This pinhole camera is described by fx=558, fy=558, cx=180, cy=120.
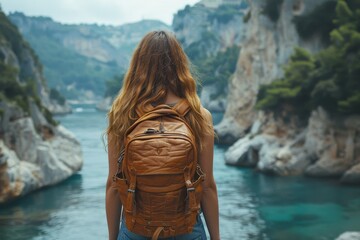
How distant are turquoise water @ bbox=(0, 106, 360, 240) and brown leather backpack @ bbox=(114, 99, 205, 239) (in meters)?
12.8

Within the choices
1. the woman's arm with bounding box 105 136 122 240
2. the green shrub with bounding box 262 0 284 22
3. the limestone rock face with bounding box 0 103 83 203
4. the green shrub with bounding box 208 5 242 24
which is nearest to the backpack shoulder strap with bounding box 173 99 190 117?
the woman's arm with bounding box 105 136 122 240

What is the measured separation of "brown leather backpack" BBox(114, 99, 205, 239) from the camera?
107 inches

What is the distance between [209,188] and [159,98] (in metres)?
0.57

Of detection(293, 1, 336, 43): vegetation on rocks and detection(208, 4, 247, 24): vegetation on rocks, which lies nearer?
detection(293, 1, 336, 43): vegetation on rocks

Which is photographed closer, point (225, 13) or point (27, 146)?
point (27, 146)

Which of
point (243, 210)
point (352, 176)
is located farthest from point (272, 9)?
point (243, 210)

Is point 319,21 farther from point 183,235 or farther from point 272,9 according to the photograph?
point 183,235

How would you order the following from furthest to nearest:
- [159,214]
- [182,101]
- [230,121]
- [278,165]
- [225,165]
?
[230,121], [225,165], [278,165], [182,101], [159,214]

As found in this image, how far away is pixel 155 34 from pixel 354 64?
69.8 ft

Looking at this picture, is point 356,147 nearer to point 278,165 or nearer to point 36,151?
point 278,165

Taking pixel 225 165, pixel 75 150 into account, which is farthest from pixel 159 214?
pixel 225 165

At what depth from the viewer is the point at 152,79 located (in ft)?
10.2

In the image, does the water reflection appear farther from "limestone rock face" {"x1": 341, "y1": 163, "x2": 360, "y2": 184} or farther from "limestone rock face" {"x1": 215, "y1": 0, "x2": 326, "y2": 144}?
"limestone rock face" {"x1": 215, "y1": 0, "x2": 326, "y2": 144}

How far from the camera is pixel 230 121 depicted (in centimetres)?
4475
